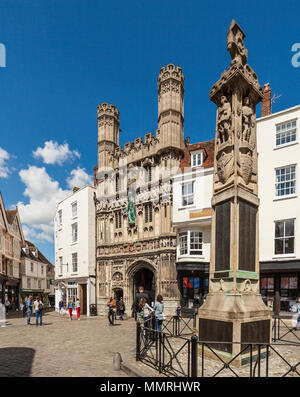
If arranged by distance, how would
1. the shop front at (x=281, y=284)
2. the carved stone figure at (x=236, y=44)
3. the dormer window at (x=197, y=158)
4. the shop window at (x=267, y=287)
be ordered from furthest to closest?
the dormer window at (x=197, y=158), the shop window at (x=267, y=287), the shop front at (x=281, y=284), the carved stone figure at (x=236, y=44)

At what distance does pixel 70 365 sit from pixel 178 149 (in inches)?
776

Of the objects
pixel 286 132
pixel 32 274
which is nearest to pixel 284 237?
pixel 286 132

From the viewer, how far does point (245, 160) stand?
9484 mm

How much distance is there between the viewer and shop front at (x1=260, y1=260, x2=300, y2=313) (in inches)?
715

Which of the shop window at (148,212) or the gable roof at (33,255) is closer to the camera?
the shop window at (148,212)

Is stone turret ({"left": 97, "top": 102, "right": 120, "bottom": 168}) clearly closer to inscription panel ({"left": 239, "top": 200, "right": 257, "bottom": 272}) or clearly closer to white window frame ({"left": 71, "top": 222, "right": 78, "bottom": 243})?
white window frame ({"left": 71, "top": 222, "right": 78, "bottom": 243})

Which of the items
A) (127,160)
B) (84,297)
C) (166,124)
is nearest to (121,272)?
(84,297)

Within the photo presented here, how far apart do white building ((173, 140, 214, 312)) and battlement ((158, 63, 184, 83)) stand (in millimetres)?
7954

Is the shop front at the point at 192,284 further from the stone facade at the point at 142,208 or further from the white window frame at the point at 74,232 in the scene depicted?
the white window frame at the point at 74,232

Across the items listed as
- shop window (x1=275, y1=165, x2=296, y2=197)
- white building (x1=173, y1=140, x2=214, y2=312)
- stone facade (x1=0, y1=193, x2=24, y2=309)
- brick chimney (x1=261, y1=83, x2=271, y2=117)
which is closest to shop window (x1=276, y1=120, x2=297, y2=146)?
shop window (x1=275, y1=165, x2=296, y2=197)

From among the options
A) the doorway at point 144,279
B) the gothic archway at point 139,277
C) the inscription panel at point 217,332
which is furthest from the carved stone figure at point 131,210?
the inscription panel at point 217,332

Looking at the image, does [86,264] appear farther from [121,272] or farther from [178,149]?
[178,149]

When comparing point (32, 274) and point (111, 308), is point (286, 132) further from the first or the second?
point (32, 274)

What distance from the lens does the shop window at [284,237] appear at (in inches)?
720
